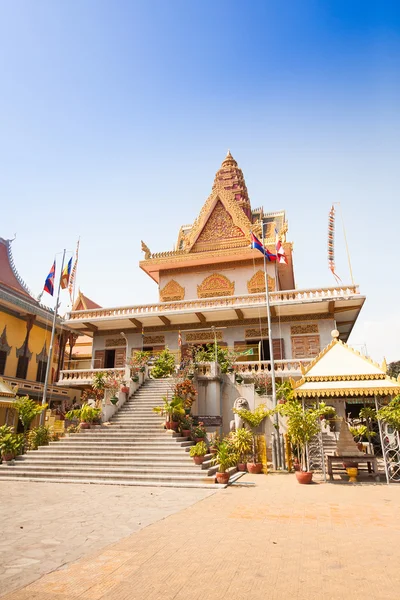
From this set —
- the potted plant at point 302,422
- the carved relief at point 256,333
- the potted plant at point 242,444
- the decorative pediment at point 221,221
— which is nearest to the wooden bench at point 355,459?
the potted plant at point 302,422

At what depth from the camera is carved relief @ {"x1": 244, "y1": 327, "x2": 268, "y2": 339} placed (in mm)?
21391

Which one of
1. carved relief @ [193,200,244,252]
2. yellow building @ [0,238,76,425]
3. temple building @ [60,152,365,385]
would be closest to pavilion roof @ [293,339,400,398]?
temple building @ [60,152,365,385]

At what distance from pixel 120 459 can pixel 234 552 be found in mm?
7696

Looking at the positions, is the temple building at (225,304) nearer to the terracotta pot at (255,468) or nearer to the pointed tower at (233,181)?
the pointed tower at (233,181)

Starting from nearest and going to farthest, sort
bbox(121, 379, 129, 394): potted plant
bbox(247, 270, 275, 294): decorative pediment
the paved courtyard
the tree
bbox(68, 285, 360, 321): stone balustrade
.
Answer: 1. the paved courtyard
2. the tree
3. bbox(121, 379, 129, 394): potted plant
4. bbox(68, 285, 360, 321): stone balustrade
5. bbox(247, 270, 275, 294): decorative pediment

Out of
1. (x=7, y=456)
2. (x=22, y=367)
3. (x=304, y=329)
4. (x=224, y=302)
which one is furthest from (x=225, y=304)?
(x=22, y=367)

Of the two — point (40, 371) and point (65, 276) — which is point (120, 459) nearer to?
point (65, 276)

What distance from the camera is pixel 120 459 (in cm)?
1148

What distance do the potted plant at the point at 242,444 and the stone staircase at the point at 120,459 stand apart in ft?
4.85

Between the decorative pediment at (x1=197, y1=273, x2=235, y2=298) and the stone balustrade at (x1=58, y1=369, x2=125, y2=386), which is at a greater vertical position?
the decorative pediment at (x1=197, y1=273, x2=235, y2=298)

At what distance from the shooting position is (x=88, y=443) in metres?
12.6

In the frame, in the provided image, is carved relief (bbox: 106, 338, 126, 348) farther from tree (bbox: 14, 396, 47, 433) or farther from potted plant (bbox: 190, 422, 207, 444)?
potted plant (bbox: 190, 422, 207, 444)

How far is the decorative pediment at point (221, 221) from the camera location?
2431 centimetres

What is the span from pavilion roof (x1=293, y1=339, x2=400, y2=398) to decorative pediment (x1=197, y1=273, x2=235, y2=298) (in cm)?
1210
